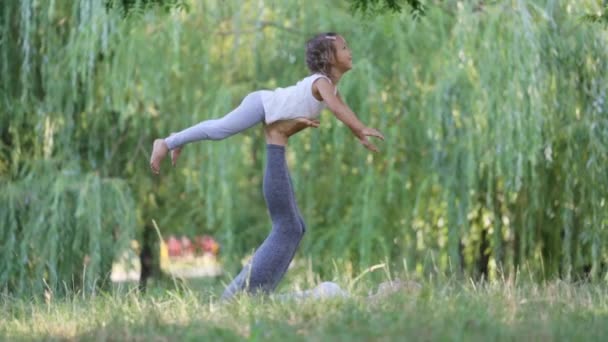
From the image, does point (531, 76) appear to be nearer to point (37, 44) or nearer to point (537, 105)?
point (537, 105)

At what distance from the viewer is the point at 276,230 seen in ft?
19.4

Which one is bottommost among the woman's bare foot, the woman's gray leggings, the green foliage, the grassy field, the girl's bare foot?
the grassy field

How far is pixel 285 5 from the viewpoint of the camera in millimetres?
10648

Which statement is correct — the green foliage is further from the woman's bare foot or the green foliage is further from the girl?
the woman's bare foot

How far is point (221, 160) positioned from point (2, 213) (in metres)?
1.95

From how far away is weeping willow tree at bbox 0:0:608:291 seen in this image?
973cm

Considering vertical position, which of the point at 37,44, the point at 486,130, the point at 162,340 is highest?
the point at 37,44

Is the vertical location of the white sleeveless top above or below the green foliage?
below

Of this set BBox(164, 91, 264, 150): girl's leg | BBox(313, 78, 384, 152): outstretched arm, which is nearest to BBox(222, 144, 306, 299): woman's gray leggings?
BBox(164, 91, 264, 150): girl's leg

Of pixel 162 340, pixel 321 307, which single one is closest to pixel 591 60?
pixel 321 307

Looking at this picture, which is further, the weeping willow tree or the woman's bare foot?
the weeping willow tree

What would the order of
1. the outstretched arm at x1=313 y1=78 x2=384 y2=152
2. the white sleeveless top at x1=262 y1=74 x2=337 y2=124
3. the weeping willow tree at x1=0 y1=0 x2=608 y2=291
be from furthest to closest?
the weeping willow tree at x1=0 y1=0 x2=608 y2=291, the white sleeveless top at x1=262 y1=74 x2=337 y2=124, the outstretched arm at x1=313 y1=78 x2=384 y2=152

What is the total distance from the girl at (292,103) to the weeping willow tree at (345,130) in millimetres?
3689

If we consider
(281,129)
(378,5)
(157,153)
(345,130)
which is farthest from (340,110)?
(345,130)
